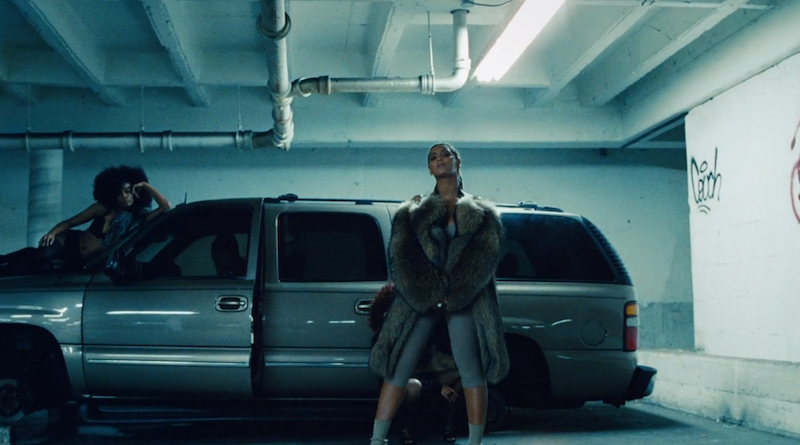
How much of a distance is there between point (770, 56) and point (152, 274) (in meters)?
5.91

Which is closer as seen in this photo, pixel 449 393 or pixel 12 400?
pixel 449 393

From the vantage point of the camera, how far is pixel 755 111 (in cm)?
807

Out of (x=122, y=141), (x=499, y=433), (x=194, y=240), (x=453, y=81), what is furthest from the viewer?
(x=122, y=141)

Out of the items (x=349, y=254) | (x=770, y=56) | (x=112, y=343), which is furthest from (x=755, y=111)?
(x=112, y=343)

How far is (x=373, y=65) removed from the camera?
9.52 metres

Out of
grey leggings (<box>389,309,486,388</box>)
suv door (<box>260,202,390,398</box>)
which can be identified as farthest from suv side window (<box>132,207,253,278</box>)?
grey leggings (<box>389,309,486,388</box>)

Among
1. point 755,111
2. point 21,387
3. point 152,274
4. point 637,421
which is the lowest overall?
point 637,421

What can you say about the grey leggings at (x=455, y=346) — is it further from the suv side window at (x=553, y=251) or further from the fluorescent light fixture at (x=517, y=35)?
the fluorescent light fixture at (x=517, y=35)

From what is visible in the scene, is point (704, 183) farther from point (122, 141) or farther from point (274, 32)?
point (122, 141)

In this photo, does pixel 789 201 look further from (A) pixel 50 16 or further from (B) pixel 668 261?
(A) pixel 50 16

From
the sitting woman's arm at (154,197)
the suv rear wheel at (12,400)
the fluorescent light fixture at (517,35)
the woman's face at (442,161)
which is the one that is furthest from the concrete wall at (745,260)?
the suv rear wheel at (12,400)

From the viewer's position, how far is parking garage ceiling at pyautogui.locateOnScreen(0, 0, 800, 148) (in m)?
8.05

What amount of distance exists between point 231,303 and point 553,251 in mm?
2609

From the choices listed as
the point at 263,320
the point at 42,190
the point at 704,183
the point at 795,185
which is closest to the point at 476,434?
the point at 263,320
